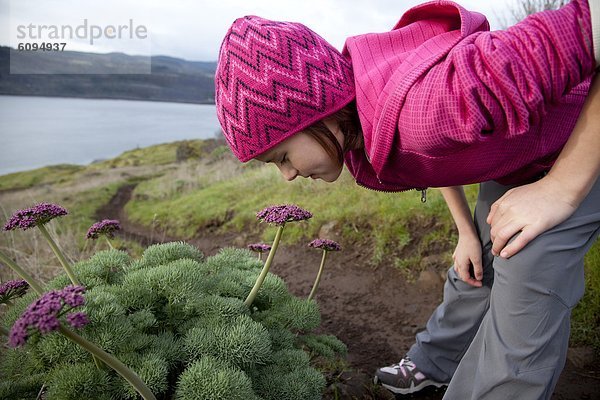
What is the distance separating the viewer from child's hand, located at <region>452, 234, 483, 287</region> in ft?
6.88

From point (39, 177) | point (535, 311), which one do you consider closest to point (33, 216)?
point (535, 311)

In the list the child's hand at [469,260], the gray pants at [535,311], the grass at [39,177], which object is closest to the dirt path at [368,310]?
the child's hand at [469,260]

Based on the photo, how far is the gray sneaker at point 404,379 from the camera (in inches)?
93.0

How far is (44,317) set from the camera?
100 centimetres

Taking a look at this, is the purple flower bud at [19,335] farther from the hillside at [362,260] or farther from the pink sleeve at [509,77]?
the hillside at [362,260]

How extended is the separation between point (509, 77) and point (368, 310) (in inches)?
97.1

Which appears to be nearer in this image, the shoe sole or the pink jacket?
the pink jacket

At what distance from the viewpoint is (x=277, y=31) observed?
160cm

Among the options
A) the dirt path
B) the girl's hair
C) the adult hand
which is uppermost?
the girl's hair

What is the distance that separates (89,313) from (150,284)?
30 centimetres

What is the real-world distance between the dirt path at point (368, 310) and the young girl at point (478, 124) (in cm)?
99

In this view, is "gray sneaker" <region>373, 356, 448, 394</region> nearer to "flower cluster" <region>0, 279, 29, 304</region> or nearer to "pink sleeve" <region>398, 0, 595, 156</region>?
"pink sleeve" <region>398, 0, 595, 156</region>

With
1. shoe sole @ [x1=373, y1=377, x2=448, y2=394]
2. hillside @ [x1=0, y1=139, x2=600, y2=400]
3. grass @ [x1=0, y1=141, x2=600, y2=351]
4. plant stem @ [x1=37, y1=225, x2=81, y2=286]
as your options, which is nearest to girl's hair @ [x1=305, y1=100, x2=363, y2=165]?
plant stem @ [x1=37, y1=225, x2=81, y2=286]

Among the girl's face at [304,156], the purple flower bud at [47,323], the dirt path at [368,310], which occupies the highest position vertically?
the girl's face at [304,156]
